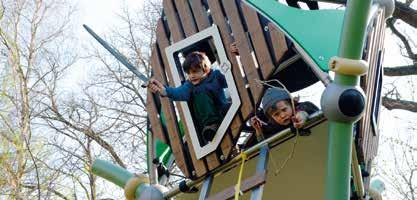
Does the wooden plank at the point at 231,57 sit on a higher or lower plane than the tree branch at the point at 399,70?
higher

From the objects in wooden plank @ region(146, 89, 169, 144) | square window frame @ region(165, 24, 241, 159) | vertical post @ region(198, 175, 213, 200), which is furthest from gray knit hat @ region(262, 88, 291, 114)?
wooden plank @ region(146, 89, 169, 144)

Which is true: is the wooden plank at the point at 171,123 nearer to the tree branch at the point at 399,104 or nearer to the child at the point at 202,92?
the child at the point at 202,92

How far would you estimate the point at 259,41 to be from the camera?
2.98 metres

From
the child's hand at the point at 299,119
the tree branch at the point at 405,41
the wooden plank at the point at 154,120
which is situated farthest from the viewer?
the tree branch at the point at 405,41

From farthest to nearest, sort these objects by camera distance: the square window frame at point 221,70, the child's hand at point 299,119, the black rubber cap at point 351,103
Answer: the square window frame at point 221,70 → the child's hand at point 299,119 → the black rubber cap at point 351,103

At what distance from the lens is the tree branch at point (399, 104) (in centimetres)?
769

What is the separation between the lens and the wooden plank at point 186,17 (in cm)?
338

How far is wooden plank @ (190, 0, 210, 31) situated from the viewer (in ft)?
10.9

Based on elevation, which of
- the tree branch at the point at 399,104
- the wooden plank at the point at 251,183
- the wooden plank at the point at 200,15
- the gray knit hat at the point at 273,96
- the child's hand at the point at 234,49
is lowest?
the tree branch at the point at 399,104

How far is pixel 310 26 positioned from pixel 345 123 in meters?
0.76

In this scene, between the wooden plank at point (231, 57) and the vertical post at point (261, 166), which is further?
the wooden plank at point (231, 57)

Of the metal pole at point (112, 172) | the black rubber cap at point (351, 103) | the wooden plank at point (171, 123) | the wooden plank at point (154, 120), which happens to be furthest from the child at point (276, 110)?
the metal pole at point (112, 172)

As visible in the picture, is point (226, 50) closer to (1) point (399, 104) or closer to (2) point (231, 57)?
(2) point (231, 57)

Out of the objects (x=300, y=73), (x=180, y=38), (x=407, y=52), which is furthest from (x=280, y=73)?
(x=407, y=52)
